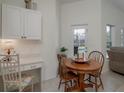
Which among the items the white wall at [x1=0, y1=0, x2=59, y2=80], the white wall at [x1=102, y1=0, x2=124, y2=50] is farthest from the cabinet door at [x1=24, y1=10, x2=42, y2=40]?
the white wall at [x1=102, y1=0, x2=124, y2=50]

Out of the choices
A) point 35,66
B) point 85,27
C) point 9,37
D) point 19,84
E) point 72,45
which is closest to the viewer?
point 19,84

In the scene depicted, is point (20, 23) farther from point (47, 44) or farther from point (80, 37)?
point (80, 37)

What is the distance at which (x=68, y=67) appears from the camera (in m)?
3.21

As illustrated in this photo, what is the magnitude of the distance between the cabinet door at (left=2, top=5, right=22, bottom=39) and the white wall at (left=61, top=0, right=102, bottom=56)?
9.99 feet

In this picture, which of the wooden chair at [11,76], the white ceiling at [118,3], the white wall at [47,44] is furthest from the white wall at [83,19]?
the wooden chair at [11,76]

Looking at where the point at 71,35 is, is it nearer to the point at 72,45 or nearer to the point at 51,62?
the point at 72,45

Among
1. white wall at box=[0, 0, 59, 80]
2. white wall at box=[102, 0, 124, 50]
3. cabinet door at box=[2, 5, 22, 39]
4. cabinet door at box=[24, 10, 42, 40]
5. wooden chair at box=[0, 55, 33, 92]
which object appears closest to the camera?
wooden chair at box=[0, 55, 33, 92]

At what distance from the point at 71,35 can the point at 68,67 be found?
3.43 meters

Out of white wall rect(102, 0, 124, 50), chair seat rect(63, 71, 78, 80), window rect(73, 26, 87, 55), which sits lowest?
chair seat rect(63, 71, 78, 80)

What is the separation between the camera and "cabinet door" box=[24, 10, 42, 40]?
3844mm

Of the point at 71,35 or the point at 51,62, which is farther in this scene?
the point at 71,35

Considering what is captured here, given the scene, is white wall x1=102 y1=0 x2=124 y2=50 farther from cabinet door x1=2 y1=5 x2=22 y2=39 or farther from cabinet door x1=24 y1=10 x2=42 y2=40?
cabinet door x1=2 y1=5 x2=22 y2=39

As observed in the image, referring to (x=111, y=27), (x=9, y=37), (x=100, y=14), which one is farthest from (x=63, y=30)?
(x=9, y=37)

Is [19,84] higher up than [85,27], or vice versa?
[85,27]
